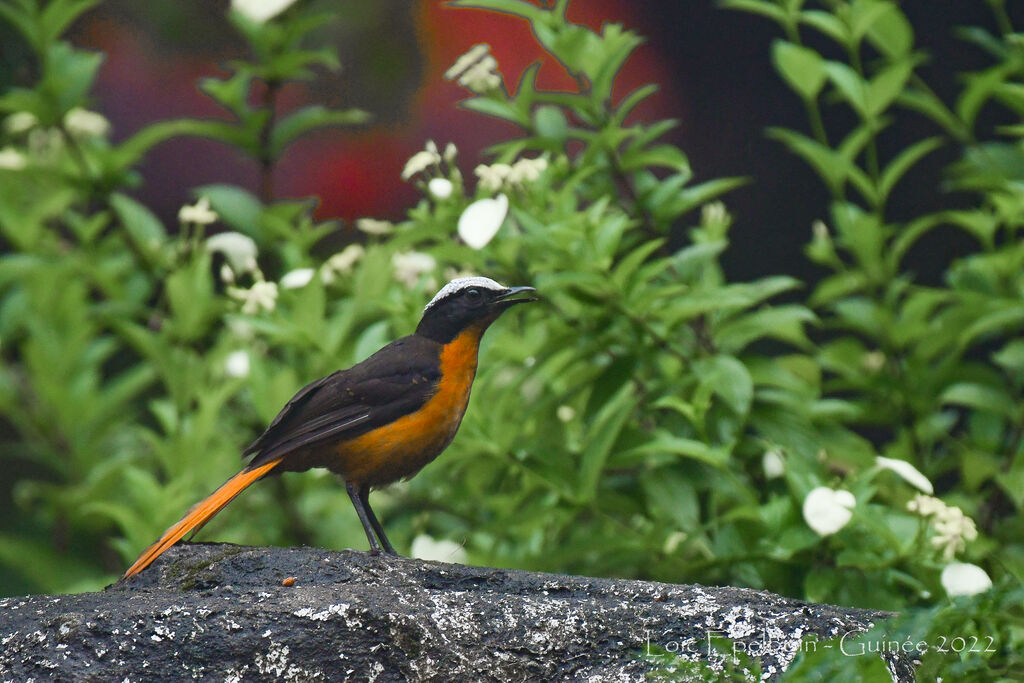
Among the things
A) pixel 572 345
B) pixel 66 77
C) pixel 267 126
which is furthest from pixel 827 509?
pixel 66 77

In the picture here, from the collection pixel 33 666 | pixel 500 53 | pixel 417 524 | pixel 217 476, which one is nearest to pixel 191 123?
pixel 217 476

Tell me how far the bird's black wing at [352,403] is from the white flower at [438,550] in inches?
Answer: 35.4

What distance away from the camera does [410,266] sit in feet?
13.6

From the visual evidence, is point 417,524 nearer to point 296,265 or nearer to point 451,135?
point 296,265

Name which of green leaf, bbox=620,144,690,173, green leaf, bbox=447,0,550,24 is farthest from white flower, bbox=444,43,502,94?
green leaf, bbox=620,144,690,173

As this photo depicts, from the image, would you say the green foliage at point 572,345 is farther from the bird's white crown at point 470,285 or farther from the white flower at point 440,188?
the bird's white crown at point 470,285

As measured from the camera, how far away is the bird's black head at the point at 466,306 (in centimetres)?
307

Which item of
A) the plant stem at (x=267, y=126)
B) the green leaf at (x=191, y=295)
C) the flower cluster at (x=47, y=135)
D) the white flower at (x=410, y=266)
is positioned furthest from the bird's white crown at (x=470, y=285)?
the flower cluster at (x=47, y=135)

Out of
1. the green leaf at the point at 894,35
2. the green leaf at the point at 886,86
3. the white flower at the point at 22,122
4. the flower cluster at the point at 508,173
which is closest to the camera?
the flower cluster at the point at 508,173

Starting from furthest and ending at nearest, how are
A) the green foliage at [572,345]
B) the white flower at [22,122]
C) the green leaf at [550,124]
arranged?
the white flower at [22,122]
the green leaf at [550,124]
the green foliage at [572,345]

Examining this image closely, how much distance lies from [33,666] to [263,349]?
2.14 meters

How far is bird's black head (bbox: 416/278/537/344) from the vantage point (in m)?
3.07

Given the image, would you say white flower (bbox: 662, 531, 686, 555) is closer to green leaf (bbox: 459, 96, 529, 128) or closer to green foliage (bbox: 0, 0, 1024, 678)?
green foliage (bbox: 0, 0, 1024, 678)

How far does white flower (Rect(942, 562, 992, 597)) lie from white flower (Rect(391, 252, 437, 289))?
6.44 feet
